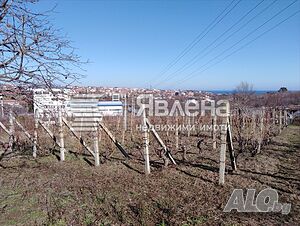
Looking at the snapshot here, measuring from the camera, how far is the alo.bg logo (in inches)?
143

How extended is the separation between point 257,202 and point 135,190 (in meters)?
2.05

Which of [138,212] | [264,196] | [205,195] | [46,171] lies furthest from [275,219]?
[46,171]

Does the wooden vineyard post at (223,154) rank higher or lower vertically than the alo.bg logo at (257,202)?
higher

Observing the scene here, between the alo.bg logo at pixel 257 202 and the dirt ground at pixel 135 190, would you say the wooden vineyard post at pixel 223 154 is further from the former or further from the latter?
the alo.bg logo at pixel 257 202

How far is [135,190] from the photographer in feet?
14.3

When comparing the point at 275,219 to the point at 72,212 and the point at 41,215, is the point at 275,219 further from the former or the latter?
the point at 41,215

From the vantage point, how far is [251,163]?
620cm

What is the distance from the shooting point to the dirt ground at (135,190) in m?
3.34

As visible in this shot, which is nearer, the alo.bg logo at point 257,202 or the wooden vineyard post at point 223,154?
the alo.bg logo at point 257,202

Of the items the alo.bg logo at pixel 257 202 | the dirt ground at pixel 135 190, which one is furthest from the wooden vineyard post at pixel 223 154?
the alo.bg logo at pixel 257 202

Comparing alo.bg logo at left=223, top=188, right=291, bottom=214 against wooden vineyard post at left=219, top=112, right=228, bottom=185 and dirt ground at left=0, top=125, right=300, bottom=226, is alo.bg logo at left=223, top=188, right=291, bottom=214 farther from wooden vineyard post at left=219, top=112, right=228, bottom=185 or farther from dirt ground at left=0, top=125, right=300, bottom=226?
wooden vineyard post at left=219, top=112, right=228, bottom=185

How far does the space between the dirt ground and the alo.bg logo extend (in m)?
0.10

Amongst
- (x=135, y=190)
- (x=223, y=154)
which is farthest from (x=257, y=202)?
(x=135, y=190)

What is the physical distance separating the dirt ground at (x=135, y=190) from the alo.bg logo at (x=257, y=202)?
0.34 feet
